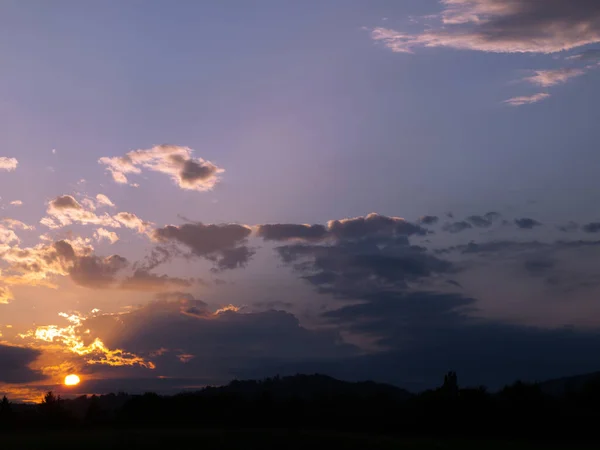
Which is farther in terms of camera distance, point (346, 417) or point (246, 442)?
point (346, 417)

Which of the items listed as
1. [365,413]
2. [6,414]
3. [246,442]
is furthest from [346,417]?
[6,414]

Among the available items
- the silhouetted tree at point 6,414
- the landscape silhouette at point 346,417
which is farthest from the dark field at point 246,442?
the silhouetted tree at point 6,414

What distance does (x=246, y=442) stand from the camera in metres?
68.6

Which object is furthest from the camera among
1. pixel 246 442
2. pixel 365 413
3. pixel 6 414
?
pixel 6 414

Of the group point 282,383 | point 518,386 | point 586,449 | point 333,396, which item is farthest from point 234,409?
point 282,383

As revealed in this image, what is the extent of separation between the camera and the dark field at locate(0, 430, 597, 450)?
2574 inches

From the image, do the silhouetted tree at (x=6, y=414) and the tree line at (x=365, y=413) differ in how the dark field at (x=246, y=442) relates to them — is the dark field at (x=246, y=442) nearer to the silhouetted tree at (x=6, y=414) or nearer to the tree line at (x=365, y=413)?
the tree line at (x=365, y=413)

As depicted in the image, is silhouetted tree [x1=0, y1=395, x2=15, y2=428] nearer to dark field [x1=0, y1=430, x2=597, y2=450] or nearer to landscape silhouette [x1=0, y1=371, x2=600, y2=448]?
landscape silhouette [x1=0, y1=371, x2=600, y2=448]

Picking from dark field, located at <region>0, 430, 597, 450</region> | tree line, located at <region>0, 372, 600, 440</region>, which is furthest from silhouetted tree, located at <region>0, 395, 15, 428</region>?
dark field, located at <region>0, 430, 597, 450</region>

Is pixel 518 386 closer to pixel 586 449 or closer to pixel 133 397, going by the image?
pixel 586 449

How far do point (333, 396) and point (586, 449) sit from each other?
41.9 m

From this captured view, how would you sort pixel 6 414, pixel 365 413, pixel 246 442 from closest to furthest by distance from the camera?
pixel 246 442 → pixel 365 413 → pixel 6 414

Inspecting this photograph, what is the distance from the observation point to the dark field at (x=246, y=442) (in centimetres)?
6538

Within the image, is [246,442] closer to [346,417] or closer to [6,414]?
[346,417]
